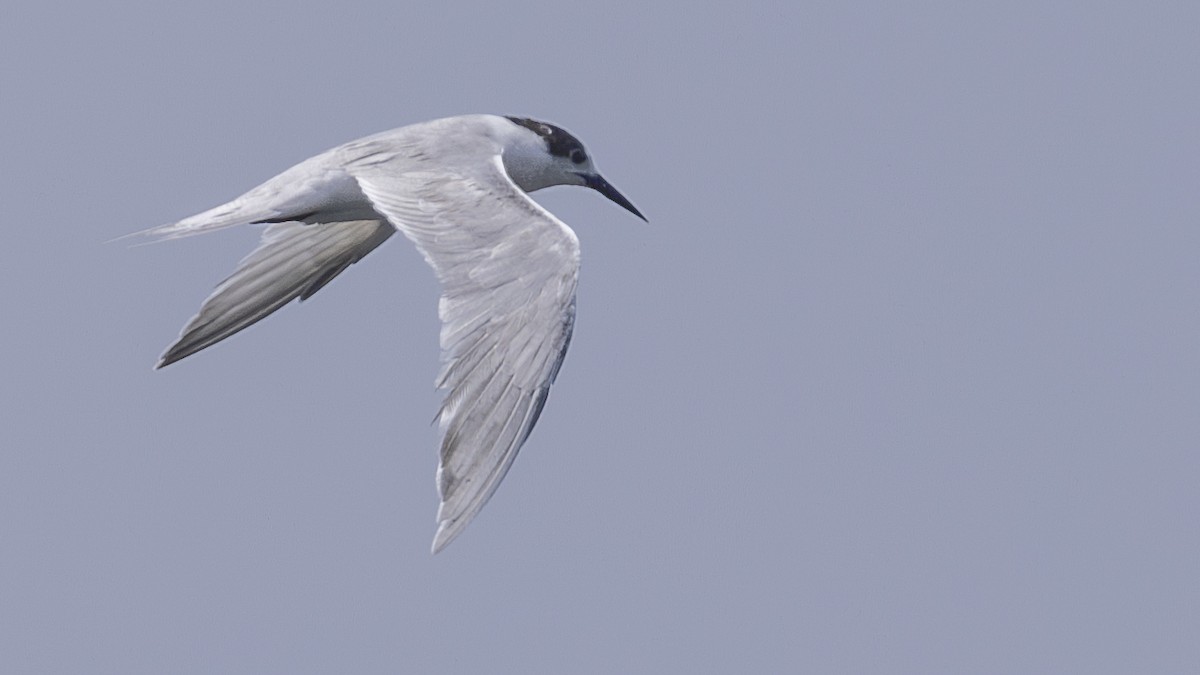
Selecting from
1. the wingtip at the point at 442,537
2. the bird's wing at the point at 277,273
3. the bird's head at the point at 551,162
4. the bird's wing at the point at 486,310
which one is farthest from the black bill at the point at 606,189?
the wingtip at the point at 442,537

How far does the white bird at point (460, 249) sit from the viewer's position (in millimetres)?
7973

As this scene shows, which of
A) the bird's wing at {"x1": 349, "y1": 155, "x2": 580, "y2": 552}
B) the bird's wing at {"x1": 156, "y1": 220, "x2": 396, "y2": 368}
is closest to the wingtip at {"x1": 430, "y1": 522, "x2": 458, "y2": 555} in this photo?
the bird's wing at {"x1": 349, "y1": 155, "x2": 580, "y2": 552}

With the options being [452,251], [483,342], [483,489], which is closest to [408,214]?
[452,251]

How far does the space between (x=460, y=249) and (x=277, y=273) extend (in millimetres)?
2435

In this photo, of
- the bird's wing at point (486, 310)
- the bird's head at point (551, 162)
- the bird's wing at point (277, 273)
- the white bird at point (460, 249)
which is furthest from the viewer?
the bird's head at point (551, 162)

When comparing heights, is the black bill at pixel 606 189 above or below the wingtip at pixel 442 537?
above

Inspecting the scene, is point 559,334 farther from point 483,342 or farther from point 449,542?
point 449,542

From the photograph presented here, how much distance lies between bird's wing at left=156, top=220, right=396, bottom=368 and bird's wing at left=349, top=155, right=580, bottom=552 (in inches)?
65.2

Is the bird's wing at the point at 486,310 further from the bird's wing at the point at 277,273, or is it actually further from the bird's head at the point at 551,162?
the bird's wing at the point at 277,273

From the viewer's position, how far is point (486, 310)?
833cm

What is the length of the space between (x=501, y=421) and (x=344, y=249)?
3.26m

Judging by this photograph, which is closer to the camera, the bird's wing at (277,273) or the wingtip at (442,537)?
the wingtip at (442,537)

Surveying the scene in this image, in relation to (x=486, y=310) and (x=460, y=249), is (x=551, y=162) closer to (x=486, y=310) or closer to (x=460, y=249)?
(x=460, y=249)

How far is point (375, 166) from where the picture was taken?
9.61 m
